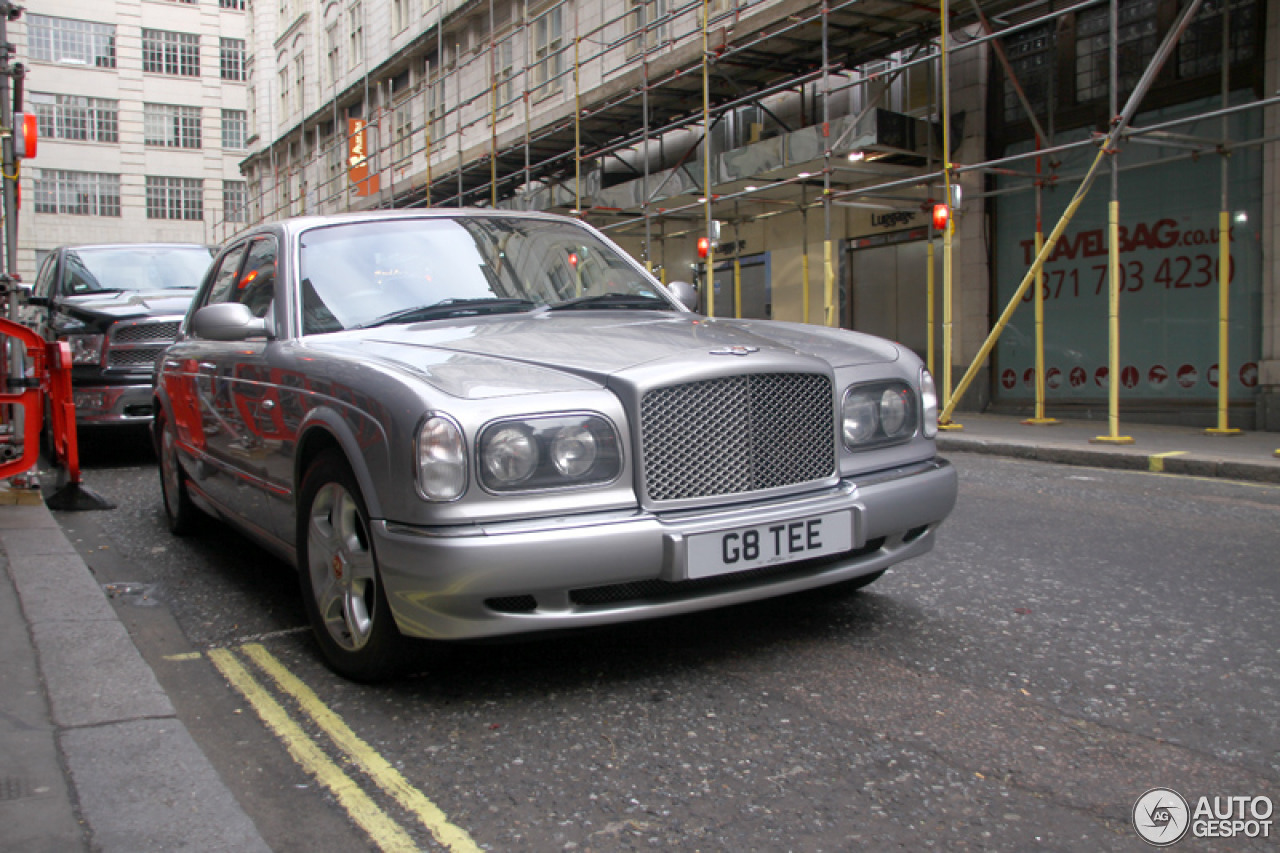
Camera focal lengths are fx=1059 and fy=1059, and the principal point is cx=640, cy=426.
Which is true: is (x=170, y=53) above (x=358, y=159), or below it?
above

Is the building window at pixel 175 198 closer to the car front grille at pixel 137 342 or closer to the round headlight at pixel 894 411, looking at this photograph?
the car front grille at pixel 137 342

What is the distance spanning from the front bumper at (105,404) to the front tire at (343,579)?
5787mm

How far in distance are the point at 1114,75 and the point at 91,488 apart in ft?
30.1

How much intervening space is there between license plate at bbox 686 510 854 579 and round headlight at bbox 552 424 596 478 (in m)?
0.37

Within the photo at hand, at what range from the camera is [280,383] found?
3.80 meters

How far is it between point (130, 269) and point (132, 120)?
48838 millimetres

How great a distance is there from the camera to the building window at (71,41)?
50.9 meters

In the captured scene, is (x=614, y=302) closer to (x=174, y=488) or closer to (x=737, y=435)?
(x=737, y=435)

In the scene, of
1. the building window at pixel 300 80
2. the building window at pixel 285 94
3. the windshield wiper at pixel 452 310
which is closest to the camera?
the windshield wiper at pixel 452 310

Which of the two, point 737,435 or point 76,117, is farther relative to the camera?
point 76,117

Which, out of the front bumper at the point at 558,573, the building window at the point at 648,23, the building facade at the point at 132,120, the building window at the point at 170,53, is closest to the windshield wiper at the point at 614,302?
the front bumper at the point at 558,573

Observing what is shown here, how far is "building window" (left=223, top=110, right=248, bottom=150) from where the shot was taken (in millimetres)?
54406

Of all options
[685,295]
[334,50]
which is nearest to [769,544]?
[685,295]

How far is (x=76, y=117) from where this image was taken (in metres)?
51.1
